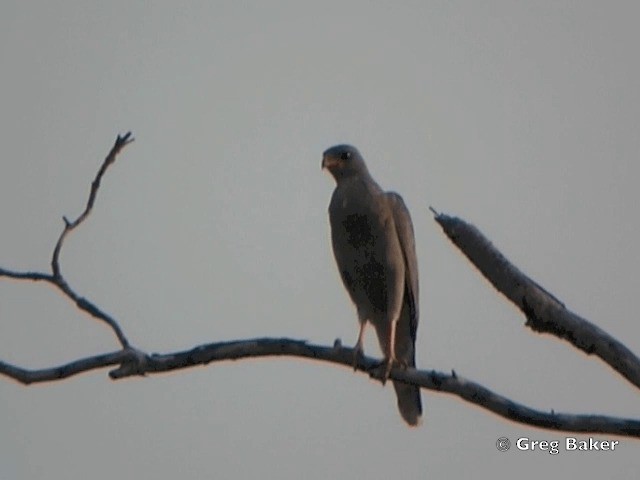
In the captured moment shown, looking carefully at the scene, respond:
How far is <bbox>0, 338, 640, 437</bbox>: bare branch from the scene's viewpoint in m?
4.99

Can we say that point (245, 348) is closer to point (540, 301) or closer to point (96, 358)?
point (96, 358)

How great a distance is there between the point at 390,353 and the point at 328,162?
5.65 ft

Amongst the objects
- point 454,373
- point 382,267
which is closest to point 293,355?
→ point 454,373

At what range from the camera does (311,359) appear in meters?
5.64

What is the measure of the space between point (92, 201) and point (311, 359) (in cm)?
120

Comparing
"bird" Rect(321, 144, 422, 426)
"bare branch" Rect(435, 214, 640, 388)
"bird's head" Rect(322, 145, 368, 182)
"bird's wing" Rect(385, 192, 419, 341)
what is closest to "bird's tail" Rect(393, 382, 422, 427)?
"bird" Rect(321, 144, 422, 426)

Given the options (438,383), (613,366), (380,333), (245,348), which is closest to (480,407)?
(438,383)

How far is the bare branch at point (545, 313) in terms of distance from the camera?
500cm

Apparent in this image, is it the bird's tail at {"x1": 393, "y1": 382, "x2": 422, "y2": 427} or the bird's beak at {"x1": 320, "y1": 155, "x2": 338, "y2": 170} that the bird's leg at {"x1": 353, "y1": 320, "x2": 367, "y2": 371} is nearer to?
the bird's tail at {"x1": 393, "y1": 382, "x2": 422, "y2": 427}

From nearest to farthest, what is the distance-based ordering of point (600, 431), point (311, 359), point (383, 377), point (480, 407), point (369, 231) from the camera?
1. point (600, 431)
2. point (480, 407)
3. point (311, 359)
4. point (383, 377)
5. point (369, 231)

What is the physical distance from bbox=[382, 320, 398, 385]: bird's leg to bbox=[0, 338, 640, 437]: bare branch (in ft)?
2.09

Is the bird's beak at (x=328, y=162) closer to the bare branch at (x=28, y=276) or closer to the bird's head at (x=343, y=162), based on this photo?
the bird's head at (x=343, y=162)

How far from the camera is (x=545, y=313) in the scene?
16.7 feet

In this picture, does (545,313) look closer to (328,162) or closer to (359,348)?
(359,348)
